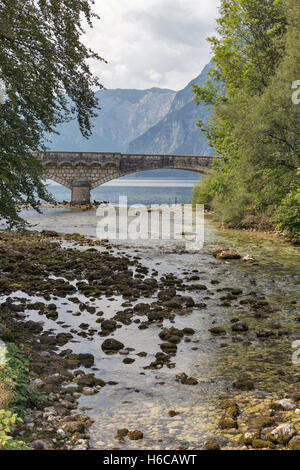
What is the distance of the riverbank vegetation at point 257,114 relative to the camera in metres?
20.5

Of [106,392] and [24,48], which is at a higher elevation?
[24,48]

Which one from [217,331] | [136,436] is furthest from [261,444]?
[217,331]

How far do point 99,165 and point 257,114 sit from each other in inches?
1263

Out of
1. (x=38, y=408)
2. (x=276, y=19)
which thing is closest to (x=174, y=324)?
(x=38, y=408)

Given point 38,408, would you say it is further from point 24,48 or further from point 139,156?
point 139,156

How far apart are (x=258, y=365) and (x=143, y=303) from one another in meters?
4.08

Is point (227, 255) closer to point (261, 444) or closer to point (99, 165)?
point (261, 444)

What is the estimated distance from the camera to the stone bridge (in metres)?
50.6

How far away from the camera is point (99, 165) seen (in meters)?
50.9

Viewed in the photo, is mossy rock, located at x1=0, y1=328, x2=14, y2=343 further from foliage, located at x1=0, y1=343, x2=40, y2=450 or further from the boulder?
the boulder

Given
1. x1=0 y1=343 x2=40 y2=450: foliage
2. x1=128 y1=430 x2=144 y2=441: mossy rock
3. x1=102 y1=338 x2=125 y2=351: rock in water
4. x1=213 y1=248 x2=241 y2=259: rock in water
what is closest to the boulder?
x1=128 y1=430 x2=144 y2=441: mossy rock

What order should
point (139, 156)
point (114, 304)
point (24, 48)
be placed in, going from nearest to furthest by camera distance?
point (24, 48) → point (114, 304) → point (139, 156)

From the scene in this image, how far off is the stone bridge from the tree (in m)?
38.4
